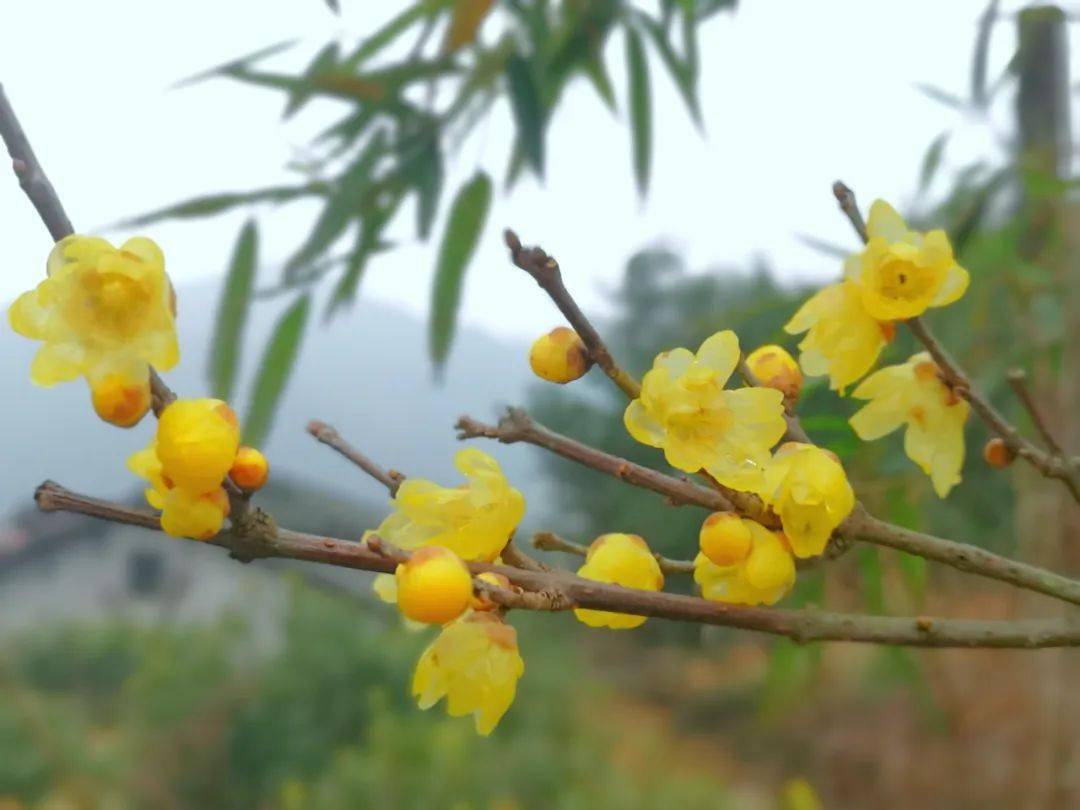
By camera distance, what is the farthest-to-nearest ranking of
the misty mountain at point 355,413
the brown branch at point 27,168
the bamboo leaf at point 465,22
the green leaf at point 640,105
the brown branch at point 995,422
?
the misty mountain at point 355,413, the green leaf at point 640,105, the bamboo leaf at point 465,22, the brown branch at point 995,422, the brown branch at point 27,168

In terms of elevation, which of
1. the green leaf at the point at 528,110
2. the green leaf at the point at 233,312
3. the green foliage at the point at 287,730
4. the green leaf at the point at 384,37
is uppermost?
the green leaf at the point at 384,37

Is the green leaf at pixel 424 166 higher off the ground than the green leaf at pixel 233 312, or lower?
higher

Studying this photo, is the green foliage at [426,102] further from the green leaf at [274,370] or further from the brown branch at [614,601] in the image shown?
the brown branch at [614,601]

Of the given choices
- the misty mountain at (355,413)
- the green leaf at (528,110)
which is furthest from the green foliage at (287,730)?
the green leaf at (528,110)

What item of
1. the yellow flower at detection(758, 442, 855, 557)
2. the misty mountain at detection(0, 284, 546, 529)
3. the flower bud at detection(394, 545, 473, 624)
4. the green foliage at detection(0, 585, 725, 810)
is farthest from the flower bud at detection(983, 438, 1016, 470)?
the misty mountain at detection(0, 284, 546, 529)

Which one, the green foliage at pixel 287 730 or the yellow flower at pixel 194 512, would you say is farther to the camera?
the green foliage at pixel 287 730

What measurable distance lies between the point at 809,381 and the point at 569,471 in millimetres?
5063

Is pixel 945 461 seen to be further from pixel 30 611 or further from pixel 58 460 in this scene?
pixel 30 611

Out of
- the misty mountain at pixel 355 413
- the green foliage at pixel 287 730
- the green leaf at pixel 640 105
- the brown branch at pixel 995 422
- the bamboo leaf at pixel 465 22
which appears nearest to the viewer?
the brown branch at pixel 995 422

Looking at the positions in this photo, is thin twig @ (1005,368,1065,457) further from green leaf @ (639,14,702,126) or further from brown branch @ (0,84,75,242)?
green leaf @ (639,14,702,126)

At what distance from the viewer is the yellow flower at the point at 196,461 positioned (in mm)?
215

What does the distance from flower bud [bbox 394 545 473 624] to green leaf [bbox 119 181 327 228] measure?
0.51 metres

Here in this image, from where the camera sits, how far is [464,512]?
10.2 inches

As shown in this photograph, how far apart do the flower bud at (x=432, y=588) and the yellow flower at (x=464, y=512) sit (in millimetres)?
44
